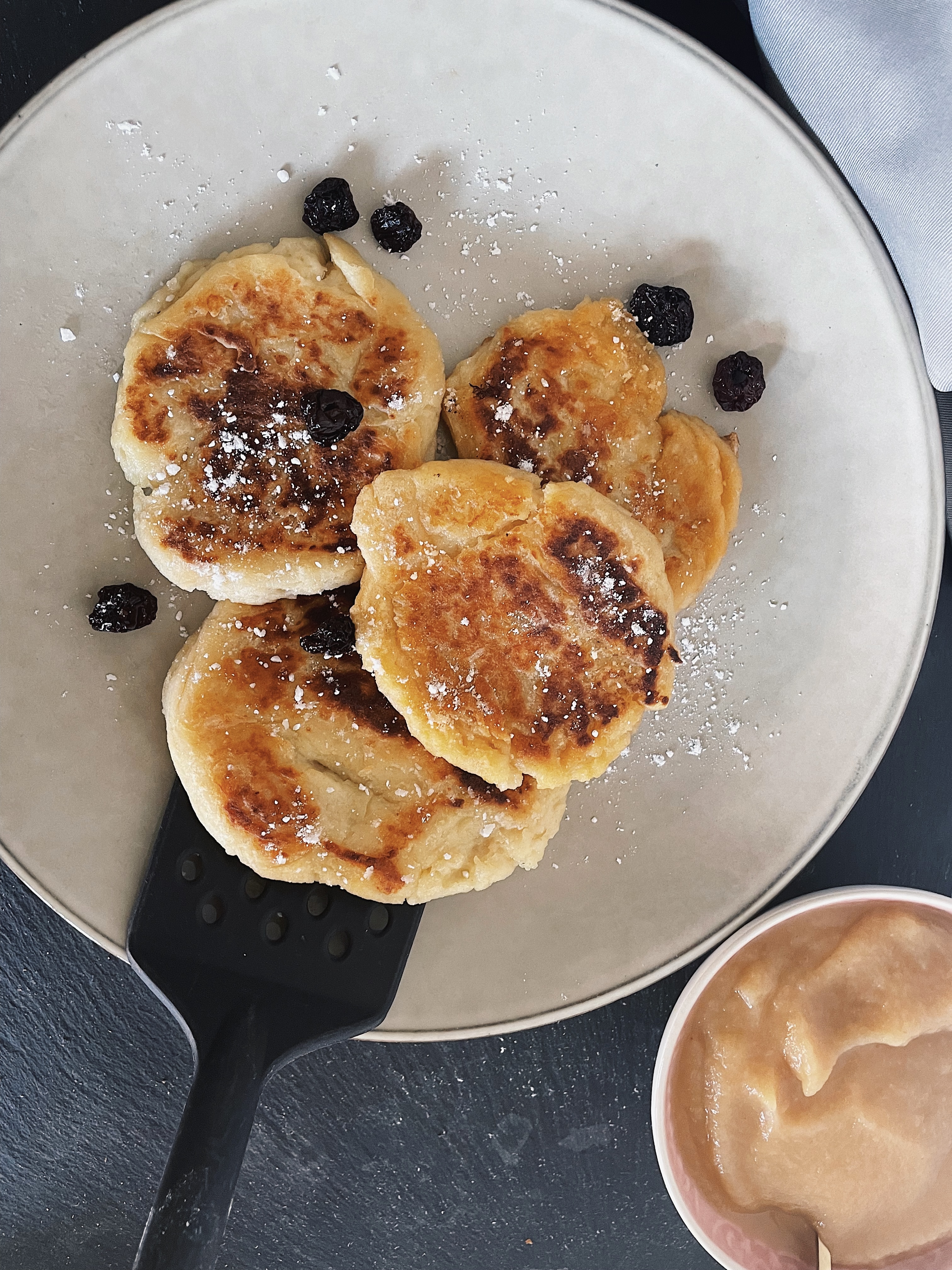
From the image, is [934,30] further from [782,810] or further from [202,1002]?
[202,1002]

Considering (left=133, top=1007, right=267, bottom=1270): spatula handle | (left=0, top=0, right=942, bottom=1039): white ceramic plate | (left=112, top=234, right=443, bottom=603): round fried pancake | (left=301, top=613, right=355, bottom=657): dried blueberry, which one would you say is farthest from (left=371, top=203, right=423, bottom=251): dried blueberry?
(left=133, top=1007, right=267, bottom=1270): spatula handle

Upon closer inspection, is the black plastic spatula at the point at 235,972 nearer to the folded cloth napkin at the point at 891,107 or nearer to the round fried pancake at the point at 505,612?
the round fried pancake at the point at 505,612

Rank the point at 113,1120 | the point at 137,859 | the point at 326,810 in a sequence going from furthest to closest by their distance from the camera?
the point at 113,1120 < the point at 137,859 < the point at 326,810

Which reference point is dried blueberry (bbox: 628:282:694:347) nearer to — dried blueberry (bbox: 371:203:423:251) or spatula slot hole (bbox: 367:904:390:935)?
dried blueberry (bbox: 371:203:423:251)

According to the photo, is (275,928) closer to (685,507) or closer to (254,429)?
(254,429)

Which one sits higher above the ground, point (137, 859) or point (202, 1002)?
point (137, 859)

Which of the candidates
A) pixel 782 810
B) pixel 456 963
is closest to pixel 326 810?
pixel 456 963
